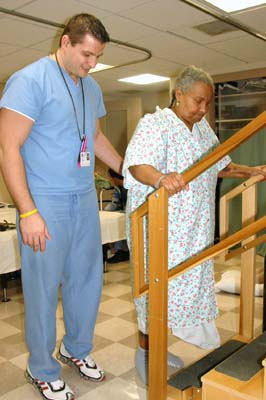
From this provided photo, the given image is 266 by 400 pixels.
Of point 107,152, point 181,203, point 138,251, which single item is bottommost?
point 138,251

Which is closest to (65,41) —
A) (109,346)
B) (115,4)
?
(115,4)

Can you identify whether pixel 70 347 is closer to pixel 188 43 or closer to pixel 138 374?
pixel 138 374

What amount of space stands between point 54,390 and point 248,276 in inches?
44.5

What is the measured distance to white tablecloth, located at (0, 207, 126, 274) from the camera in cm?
305

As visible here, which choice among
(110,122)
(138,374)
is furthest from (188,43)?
(110,122)

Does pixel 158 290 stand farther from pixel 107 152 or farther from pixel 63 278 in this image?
pixel 107 152

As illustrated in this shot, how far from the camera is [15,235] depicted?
3145mm

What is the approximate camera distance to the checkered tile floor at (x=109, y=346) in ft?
6.35

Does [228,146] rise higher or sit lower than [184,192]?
higher

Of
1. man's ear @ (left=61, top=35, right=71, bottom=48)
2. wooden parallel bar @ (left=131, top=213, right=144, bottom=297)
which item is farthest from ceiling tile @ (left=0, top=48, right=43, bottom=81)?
wooden parallel bar @ (left=131, top=213, right=144, bottom=297)

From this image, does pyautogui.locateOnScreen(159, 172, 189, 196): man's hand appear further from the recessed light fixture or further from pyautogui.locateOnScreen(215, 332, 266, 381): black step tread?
the recessed light fixture

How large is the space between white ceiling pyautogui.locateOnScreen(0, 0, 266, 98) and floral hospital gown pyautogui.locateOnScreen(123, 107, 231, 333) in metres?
1.60

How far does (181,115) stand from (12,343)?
169 cm

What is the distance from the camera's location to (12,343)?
249cm
